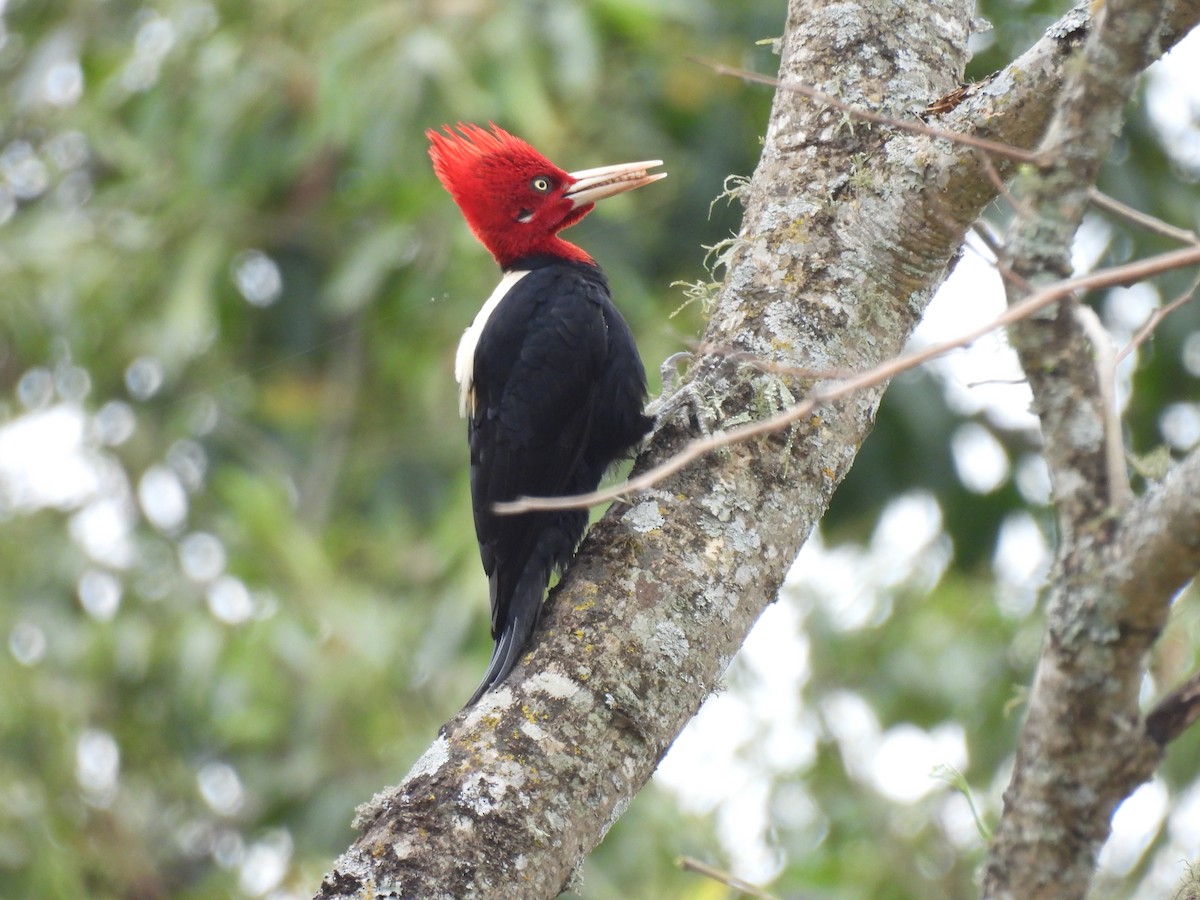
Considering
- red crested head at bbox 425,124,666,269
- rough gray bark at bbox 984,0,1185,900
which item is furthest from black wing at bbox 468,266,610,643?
rough gray bark at bbox 984,0,1185,900

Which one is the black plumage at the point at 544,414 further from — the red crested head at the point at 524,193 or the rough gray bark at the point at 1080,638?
the rough gray bark at the point at 1080,638

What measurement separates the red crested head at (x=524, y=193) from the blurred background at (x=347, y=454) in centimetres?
126

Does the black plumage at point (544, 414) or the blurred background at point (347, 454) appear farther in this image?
the blurred background at point (347, 454)

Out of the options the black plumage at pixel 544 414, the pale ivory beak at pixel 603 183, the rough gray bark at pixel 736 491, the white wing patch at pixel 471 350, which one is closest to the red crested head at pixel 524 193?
the pale ivory beak at pixel 603 183

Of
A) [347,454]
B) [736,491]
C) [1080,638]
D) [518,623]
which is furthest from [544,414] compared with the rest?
[347,454]

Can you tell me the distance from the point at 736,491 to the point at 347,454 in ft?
17.3

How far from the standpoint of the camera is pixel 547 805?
190cm

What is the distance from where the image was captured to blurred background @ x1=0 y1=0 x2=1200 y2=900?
528 centimetres

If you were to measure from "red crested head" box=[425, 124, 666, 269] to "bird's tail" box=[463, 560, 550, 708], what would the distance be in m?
1.03

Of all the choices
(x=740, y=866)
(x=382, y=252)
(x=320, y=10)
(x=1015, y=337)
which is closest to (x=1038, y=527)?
(x=740, y=866)

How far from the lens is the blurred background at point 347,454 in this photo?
5.28m

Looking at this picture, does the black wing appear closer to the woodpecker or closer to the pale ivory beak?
the woodpecker

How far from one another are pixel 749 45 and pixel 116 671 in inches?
154

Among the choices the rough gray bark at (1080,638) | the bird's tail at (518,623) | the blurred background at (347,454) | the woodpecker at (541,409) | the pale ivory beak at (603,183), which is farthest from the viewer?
the blurred background at (347,454)
